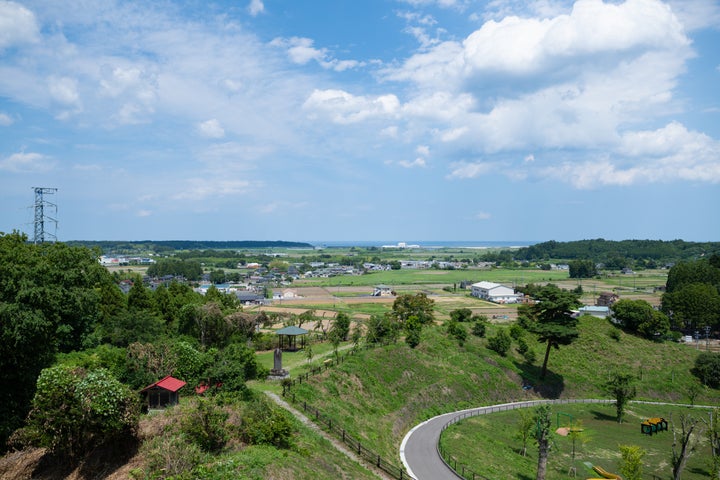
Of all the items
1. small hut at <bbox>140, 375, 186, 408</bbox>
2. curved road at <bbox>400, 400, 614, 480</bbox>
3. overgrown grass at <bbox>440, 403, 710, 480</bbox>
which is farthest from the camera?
overgrown grass at <bbox>440, 403, 710, 480</bbox>

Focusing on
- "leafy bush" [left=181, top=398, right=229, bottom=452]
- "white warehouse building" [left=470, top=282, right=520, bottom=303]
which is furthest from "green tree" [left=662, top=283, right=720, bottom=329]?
"leafy bush" [left=181, top=398, right=229, bottom=452]

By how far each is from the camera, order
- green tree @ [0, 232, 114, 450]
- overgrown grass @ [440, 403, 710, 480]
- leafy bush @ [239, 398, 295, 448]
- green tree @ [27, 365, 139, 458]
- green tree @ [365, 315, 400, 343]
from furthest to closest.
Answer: green tree @ [365, 315, 400, 343], overgrown grass @ [440, 403, 710, 480], green tree @ [0, 232, 114, 450], leafy bush @ [239, 398, 295, 448], green tree @ [27, 365, 139, 458]

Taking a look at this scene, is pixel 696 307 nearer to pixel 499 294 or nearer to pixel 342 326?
pixel 499 294

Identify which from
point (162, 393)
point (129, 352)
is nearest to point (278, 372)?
point (129, 352)

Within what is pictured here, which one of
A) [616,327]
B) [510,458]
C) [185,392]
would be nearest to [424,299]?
[616,327]

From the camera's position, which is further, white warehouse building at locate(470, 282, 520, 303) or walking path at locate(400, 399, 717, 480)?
white warehouse building at locate(470, 282, 520, 303)

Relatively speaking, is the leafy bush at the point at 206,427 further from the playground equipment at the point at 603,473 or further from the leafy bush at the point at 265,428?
the playground equipment at the point at 603,473

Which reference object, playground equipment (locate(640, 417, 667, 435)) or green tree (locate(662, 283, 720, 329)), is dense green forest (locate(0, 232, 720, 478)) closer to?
playground equipment (locate(640, 417, 667, 435))
